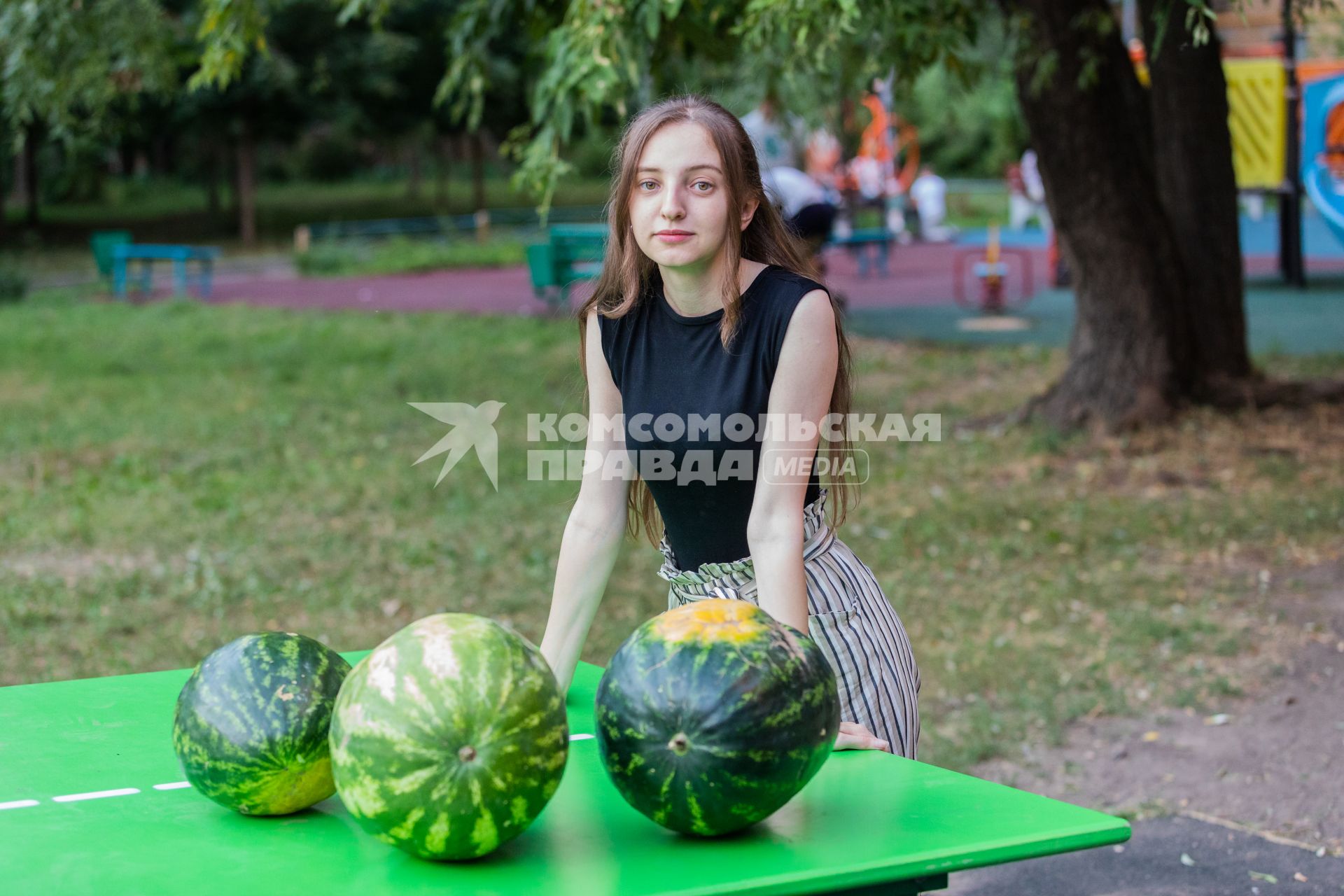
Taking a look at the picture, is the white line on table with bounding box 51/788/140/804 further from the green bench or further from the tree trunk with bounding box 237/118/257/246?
the tree trunk with bounding box 237/118/257/246

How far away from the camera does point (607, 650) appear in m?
6.03

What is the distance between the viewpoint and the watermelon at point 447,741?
1646 mm

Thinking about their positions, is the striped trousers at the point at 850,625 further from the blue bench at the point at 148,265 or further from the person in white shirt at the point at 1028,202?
the person in white shirt at the point at 1028,202

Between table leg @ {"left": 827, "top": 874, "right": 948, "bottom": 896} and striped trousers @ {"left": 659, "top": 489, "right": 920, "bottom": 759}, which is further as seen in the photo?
striped trousers @ {"left": 659, "top": 489, "right": 920, "bottom": 759}

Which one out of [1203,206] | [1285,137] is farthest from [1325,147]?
[1203,206]

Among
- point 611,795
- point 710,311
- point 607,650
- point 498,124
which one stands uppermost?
point 498,124

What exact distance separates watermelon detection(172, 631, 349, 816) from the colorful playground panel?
0.17 feet

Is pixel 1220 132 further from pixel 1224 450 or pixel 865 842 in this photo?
pixel 865 842

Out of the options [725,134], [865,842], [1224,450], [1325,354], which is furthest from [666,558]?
[1325,354]

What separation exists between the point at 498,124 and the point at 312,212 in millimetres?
7305

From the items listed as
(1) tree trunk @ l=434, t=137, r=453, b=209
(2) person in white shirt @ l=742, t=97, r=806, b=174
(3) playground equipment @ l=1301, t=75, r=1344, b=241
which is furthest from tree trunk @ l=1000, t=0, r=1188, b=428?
(1) tree trunk @ l=434, t=137, r=453, b=209

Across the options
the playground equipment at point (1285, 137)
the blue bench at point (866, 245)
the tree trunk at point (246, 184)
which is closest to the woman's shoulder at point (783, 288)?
the playground equipment at point (1285, 137)

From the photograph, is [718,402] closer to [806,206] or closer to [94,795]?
[94,795]

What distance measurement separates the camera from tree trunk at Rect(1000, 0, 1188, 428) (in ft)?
27.9
